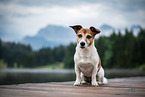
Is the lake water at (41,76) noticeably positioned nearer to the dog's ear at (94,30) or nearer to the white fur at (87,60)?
the white fur at (87,60)

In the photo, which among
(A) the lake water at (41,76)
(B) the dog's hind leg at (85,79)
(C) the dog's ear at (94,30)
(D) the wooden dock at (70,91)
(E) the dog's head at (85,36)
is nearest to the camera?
(D) the wooden dock at (70,91)

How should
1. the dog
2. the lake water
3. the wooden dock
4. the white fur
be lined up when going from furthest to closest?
1. the lake water
2. the white fur
3. the dog
4. the wooden dock

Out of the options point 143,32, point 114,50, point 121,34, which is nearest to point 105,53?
point 114,50

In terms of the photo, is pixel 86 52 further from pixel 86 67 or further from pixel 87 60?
pixel 86 67

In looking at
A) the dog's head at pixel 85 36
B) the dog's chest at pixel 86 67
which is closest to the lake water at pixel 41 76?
the dog's chest at pixel 86 67

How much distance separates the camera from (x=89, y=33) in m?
4.91

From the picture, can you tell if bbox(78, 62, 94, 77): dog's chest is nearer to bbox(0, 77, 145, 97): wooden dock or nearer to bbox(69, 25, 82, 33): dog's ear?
bbox(0, 77, 145, 97): wooden dock

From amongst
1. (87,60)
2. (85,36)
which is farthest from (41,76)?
(85,36)

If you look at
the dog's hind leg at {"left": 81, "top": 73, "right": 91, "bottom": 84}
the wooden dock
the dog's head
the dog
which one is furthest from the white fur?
the wooden dock

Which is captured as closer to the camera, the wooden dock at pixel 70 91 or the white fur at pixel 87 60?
the wooden dock at pixel 70 91

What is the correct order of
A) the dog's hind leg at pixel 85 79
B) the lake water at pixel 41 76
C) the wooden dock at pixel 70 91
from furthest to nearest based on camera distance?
the lake water at pixel 41 76
the dog's hind leg at pixel 85 79
the wooden dock at pixel 70 91

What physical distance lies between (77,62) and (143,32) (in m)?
118

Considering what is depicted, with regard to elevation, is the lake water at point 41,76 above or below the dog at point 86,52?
below

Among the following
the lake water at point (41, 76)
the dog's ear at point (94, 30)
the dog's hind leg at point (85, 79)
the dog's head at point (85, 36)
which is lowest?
the lake water at point (41, 76)
